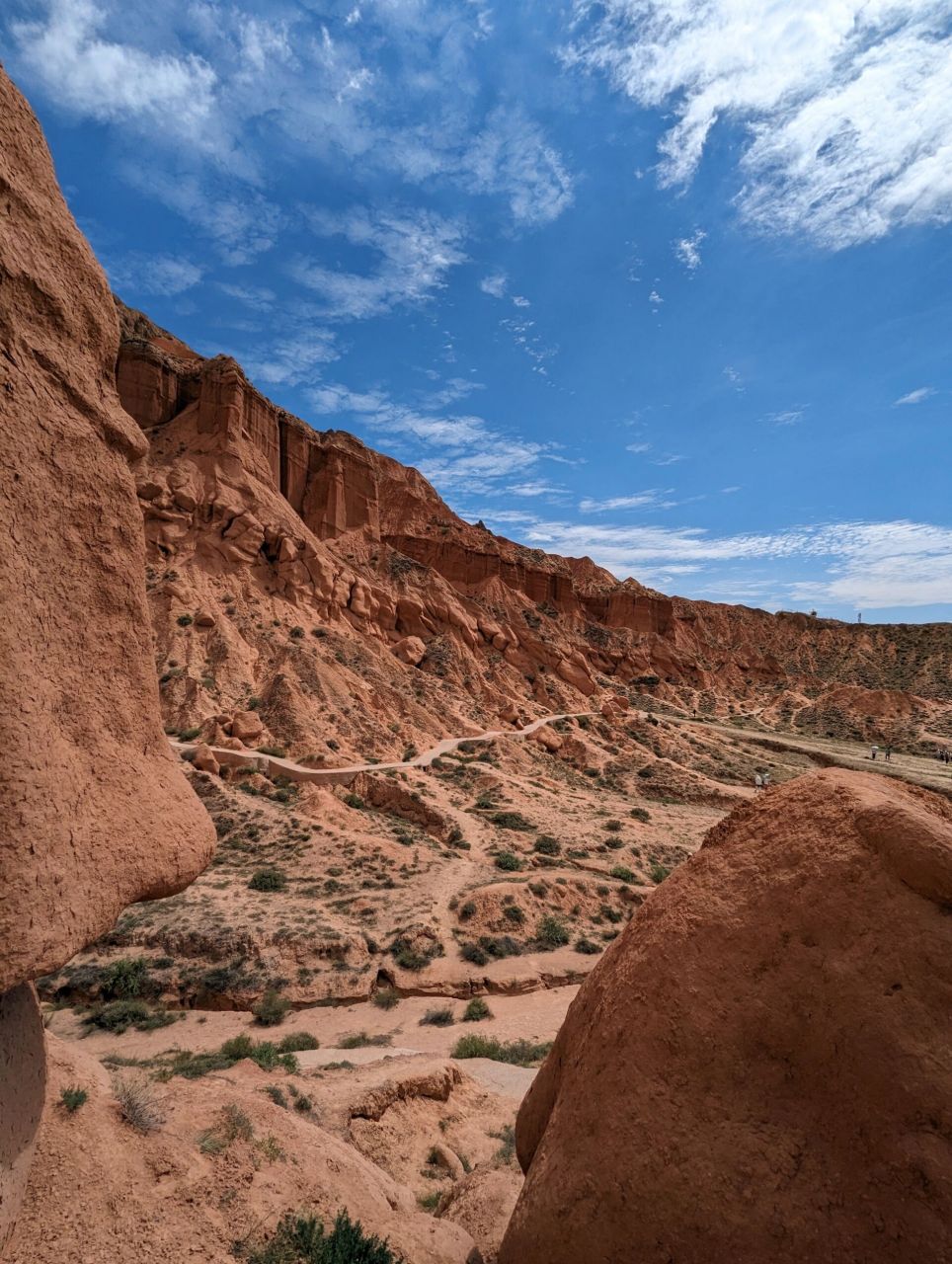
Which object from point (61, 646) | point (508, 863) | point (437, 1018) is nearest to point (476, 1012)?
point (437, 1018)

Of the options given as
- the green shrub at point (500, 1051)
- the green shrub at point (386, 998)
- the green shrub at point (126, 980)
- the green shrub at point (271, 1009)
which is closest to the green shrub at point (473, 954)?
the green shrub at point (386, 998)

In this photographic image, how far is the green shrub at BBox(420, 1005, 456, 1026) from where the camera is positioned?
13.6 metres

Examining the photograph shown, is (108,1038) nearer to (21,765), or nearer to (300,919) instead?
(300,919)

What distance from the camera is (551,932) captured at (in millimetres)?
18141

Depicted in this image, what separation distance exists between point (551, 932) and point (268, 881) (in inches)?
359

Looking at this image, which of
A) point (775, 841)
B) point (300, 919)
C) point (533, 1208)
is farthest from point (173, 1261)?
point (300, 919)

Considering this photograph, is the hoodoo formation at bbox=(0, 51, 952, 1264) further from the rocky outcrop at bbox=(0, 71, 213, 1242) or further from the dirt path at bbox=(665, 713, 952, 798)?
the dirt path at bbox=(665, 713, 952, 798)

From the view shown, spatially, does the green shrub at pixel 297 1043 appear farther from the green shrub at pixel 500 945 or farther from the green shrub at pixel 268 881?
the green shrub at pixel 268 881

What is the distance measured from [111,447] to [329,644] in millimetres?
36176

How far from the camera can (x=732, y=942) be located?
390cm

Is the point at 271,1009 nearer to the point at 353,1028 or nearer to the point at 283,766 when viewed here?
the point at 353,1028

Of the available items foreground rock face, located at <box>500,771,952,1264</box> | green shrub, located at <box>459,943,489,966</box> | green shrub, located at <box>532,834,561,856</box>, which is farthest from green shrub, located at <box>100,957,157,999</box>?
green shrub, located at <box>532,834,561,856</box>

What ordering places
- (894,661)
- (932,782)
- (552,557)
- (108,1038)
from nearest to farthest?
1. (108,1038)
2. (932,782)
3. (894,661)
4. (552,557)

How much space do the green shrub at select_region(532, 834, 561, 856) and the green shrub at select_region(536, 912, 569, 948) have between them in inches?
244
